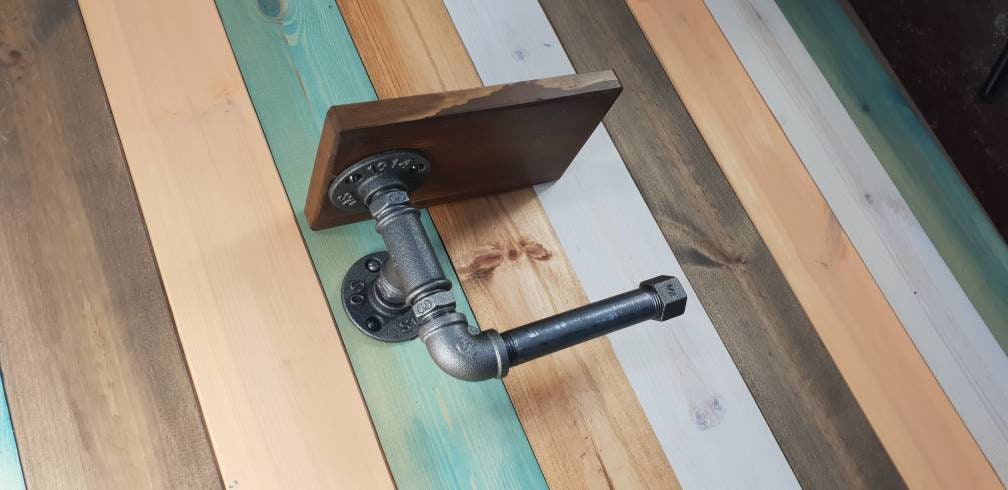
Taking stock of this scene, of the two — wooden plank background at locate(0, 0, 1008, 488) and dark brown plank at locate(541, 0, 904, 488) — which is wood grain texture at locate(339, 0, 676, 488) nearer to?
wooden plank background at locate(0, 0, 1008, 488)

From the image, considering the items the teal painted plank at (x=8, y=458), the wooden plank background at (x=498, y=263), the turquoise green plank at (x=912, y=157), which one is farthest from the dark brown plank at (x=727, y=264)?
the teal painted plank at (x=8, y=458)

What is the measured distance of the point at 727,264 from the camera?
1.08 metres

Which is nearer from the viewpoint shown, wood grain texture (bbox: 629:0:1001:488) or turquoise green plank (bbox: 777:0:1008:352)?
wood grain texture (bbox: 629:0:1001:488)

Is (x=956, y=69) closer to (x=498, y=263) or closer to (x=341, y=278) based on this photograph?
(x=498, y=263)

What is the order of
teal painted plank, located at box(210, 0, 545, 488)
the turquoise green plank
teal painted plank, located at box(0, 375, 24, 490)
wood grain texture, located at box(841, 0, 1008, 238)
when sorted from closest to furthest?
teal painted plank, located at box(0, 375, 24, 490) < teal painted plank, located at box(210, 0, 545, 488) < the turquoise green plank < wood grain texture, located at box(841, 0, 1008, 238)

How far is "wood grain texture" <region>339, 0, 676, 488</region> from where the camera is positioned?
3.05 feet

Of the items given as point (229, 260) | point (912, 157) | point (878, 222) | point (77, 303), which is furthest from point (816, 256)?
point (77, 303)

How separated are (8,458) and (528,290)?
49cm

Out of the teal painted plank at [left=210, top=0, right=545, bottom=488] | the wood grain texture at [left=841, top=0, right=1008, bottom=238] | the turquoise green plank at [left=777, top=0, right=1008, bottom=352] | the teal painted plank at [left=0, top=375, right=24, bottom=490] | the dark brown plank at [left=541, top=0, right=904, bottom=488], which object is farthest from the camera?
the wood grain texture at [left=841, top=0, right=1008, bottom=238]

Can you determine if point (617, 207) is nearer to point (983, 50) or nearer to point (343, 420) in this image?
point (343, 420)

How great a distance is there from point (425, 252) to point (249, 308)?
0.61 feet

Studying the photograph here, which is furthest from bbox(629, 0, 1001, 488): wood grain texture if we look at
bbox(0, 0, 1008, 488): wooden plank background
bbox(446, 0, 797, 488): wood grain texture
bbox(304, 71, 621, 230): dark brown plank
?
bbox(304, 71, 621, 230): dark brown plank

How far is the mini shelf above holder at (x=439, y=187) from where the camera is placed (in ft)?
2.58

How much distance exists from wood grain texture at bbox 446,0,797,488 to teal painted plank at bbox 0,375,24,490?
21.5 inches
